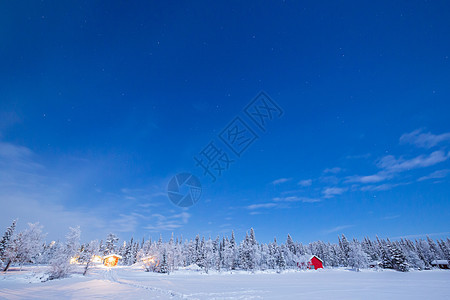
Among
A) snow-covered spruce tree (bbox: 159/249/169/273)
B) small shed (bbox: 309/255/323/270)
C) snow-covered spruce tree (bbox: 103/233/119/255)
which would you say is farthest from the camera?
snow-covered spruce tree (bbox: 103/233/119/255)

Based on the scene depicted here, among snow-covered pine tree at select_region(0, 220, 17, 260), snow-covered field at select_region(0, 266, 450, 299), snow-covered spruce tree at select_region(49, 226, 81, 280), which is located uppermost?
snow-covered pine tree at select_region(0, 220, 17, 260)

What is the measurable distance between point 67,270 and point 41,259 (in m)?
64.5

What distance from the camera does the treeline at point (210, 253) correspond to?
32.9 meters

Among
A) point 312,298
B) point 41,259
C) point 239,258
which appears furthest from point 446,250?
point 41,259

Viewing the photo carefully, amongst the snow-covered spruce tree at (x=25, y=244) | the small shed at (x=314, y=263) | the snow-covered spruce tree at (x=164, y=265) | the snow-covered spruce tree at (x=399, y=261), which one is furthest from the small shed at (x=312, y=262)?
the snow-covered spruce tree at (x=25, y=244)

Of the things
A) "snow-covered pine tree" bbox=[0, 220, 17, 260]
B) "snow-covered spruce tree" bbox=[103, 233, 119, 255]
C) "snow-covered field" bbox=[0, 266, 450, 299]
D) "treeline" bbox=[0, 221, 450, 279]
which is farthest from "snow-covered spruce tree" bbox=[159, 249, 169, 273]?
"snow-covered spruce tree" bbox=[103, 233, 119, 255]

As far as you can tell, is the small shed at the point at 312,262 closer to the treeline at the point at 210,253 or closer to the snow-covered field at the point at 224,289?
the treeline at the point at 210,253

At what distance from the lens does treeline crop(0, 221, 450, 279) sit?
32919 mm

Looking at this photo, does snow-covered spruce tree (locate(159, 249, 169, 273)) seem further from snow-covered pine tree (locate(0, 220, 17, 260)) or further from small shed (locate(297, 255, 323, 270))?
small shed (locate(297, 255, 323, 270))

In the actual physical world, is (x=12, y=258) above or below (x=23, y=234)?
below

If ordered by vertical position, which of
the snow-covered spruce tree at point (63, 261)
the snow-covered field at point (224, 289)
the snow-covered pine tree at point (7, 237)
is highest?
the snow-covered pine tree at point (7, 237)

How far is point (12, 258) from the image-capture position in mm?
32656

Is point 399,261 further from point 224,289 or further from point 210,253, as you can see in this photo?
point 224,289

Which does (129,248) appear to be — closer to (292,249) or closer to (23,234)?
(23,234)
